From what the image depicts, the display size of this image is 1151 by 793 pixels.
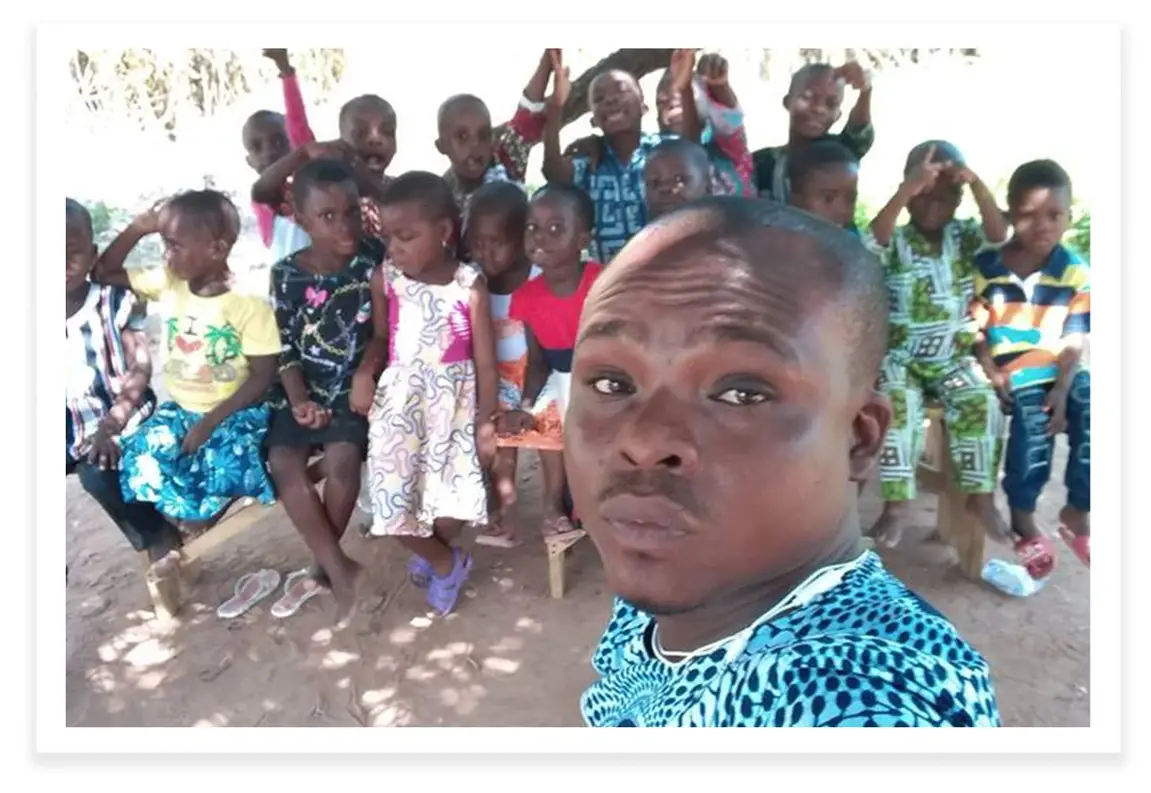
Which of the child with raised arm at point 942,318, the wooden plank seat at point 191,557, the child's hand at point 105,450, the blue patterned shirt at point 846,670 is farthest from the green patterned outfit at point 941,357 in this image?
the child's hand at point 105,450

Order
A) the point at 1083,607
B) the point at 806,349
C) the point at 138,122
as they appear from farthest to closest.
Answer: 1. the point at 138,122
2. the point at 1083,607
3. the point at 806,349

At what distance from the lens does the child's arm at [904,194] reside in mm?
2896

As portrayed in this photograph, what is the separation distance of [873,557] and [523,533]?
2471 millimetres

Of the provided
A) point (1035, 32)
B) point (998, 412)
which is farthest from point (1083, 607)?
point (1035, 32)

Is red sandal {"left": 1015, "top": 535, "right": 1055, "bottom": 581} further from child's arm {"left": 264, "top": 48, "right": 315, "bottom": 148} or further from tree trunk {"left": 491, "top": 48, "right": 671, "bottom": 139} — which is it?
child's arm {"left": 264, "top": 48, "right": 315, "bottom": 148}

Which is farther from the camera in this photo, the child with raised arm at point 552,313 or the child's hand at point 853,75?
the child's hand at point 853,75

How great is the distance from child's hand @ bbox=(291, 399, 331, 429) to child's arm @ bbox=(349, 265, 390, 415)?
0.10 meters

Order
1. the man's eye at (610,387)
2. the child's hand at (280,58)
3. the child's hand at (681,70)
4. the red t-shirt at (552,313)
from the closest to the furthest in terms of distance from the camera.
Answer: the man's eye at (610,387) → the child's hand at (280,58) → the child's hand at (681,70) → the red t-shirt at (552,313)

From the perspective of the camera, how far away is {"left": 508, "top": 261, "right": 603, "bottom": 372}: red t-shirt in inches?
117

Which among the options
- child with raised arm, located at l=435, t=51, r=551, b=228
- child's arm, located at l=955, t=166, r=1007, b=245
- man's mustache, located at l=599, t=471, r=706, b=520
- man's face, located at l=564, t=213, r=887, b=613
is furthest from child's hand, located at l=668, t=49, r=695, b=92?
man's mustache, located at l=599, t=471, r=706, b=520

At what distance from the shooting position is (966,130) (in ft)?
11.3

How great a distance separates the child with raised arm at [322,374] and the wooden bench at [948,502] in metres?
1.96

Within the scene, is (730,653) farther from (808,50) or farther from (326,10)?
(808,50)

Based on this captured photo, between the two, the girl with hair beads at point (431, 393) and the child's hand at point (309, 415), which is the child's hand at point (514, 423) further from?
the child's hand at point (309, 415)
